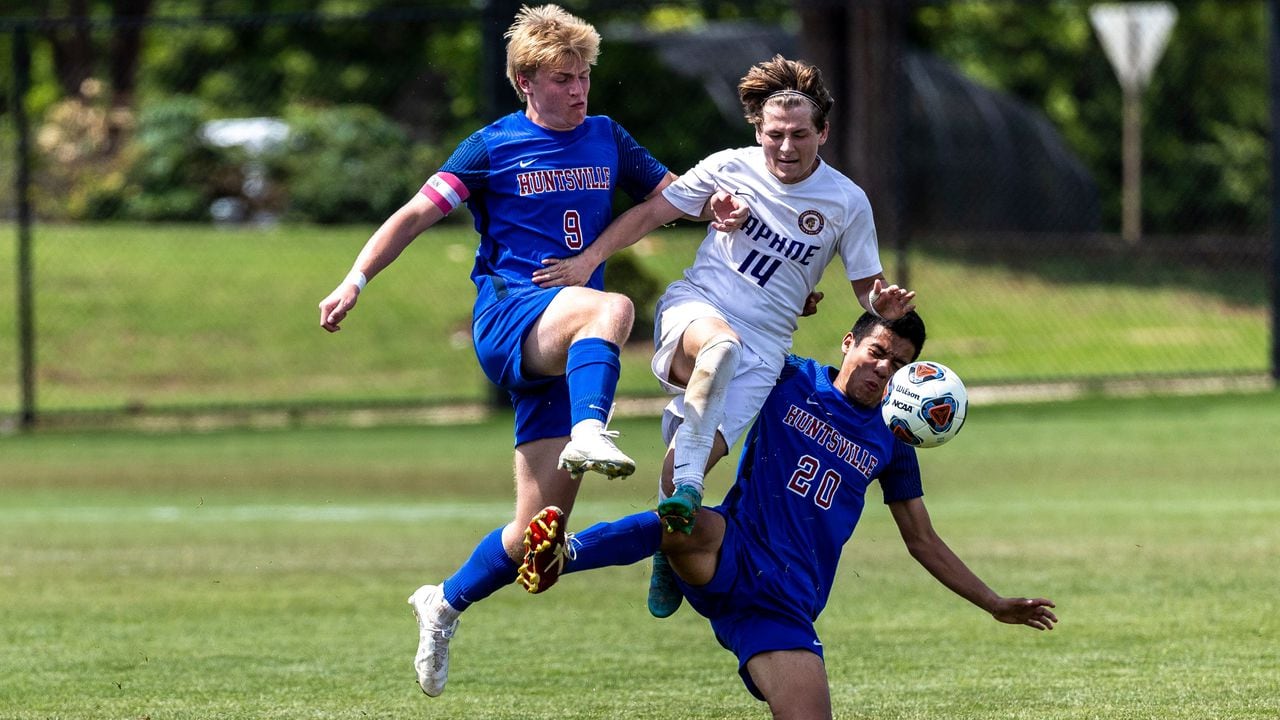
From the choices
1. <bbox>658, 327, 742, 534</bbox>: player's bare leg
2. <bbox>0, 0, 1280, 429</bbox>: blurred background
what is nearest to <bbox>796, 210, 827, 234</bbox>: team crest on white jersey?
<bbox>658, 327, 742, 534</bbox>: player's bare leg

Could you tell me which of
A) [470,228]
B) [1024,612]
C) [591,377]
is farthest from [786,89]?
[470,228]

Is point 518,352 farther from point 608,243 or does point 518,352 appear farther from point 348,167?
point 348,167

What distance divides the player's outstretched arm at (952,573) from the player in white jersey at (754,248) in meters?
0.63

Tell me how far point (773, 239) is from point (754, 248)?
8cm

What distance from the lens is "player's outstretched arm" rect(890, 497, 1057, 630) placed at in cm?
593

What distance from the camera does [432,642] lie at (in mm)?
6234

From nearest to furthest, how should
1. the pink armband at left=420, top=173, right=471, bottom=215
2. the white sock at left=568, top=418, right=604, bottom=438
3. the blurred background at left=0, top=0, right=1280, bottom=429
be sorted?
the white sock at left=568, top=418, right=604, bottom=438
the pink armband at left=420, top=173, right=471, bottom=215
the blurred background at left=0, top=0, right=1280, bottom=429

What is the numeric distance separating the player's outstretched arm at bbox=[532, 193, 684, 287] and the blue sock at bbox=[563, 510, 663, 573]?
88cm

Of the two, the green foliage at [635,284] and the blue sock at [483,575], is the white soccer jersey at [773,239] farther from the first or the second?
the green foliage at [635,284]

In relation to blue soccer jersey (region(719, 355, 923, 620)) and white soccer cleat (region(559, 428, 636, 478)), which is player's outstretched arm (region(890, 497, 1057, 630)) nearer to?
blue soccer jersey (region(719, 355, 923, 620))

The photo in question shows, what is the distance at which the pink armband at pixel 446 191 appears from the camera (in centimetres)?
608

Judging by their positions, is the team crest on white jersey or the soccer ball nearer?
the soccer ball

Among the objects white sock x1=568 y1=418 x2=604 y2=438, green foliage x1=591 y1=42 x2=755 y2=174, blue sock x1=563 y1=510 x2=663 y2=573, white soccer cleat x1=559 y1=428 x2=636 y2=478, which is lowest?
green foliage x1=591 y1=42 x2=755 y2=174

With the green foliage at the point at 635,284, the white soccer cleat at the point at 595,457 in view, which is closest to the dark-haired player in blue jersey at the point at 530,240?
the white soccer cleat at the point at 595,457
